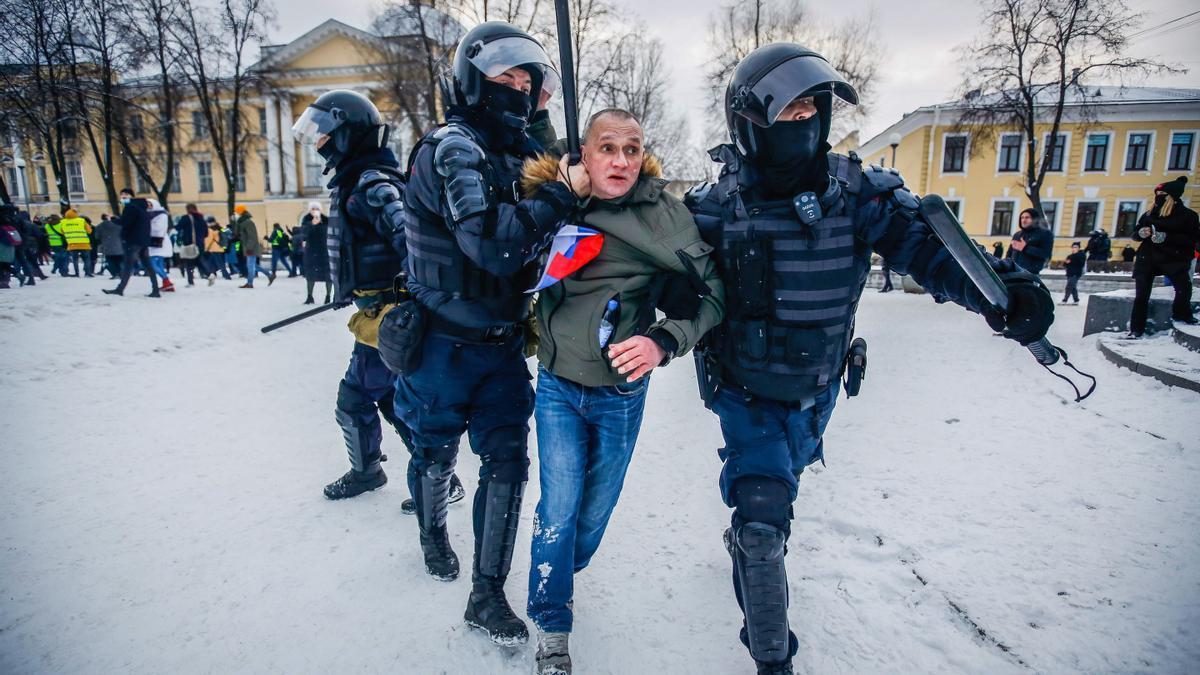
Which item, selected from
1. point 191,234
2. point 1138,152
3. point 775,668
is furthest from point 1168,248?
point 1138,152

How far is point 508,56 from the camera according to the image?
7.45 feet

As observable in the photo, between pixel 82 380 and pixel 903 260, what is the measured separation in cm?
717

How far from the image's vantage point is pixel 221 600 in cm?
245

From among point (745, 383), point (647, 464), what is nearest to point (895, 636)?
point (745, 383)

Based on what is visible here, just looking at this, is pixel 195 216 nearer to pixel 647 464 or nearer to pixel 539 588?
pixel 647 464

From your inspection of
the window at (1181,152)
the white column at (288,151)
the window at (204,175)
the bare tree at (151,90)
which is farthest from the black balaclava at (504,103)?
the window at (204,175)

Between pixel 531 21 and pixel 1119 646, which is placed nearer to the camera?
pixel 1119 646

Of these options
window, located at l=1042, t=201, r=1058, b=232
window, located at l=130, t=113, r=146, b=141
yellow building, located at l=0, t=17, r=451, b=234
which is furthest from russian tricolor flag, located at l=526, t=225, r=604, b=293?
window, located at l=1042, t=201, r=1058, b=232

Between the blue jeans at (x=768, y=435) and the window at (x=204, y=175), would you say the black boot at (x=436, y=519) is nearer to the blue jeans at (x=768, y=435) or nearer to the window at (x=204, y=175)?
the blue jeans at (x=768, y=435)

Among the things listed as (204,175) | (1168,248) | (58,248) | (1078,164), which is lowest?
(58,248)

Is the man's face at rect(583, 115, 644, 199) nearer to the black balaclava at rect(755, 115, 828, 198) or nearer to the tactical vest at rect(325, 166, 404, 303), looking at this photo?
the black balaclava at rect(755, 115, 828, 198)

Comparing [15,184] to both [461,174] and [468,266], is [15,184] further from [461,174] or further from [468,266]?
[461,174]

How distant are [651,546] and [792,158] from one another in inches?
76.3

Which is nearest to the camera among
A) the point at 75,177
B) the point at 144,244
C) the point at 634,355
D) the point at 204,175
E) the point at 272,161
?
the point at 634,355
